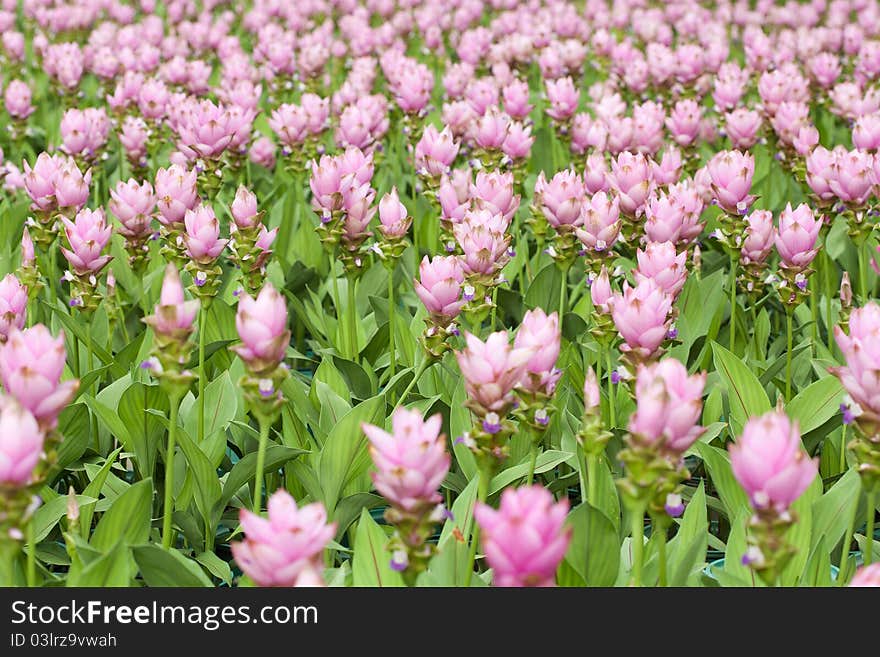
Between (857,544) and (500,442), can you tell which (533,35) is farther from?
(500,442)

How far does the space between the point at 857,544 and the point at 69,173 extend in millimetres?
3227

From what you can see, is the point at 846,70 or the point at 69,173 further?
the point at 846,70

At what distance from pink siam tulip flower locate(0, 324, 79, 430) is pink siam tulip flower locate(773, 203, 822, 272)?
2576 mm

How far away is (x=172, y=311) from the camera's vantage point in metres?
2.64

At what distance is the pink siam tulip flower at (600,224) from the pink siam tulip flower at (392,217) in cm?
65

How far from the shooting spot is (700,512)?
325 centimetres

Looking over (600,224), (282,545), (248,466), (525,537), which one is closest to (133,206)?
(248,466)

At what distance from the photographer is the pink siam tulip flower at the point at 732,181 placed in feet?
13.6

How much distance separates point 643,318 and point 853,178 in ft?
5.99

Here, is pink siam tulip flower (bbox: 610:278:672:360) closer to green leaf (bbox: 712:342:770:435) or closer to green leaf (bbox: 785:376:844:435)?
green leaf (bbox: 712:342:770:435)

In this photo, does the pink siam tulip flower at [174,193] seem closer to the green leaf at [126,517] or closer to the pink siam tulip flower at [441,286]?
the pink siam tulip flower at [441,286]

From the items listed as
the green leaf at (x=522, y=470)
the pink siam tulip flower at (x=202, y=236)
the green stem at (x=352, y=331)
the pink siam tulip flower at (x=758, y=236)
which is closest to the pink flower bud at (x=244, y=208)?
the pink siam tulip flower at (x=202, y=236)

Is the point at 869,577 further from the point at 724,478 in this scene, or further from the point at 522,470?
the point at 522,470
